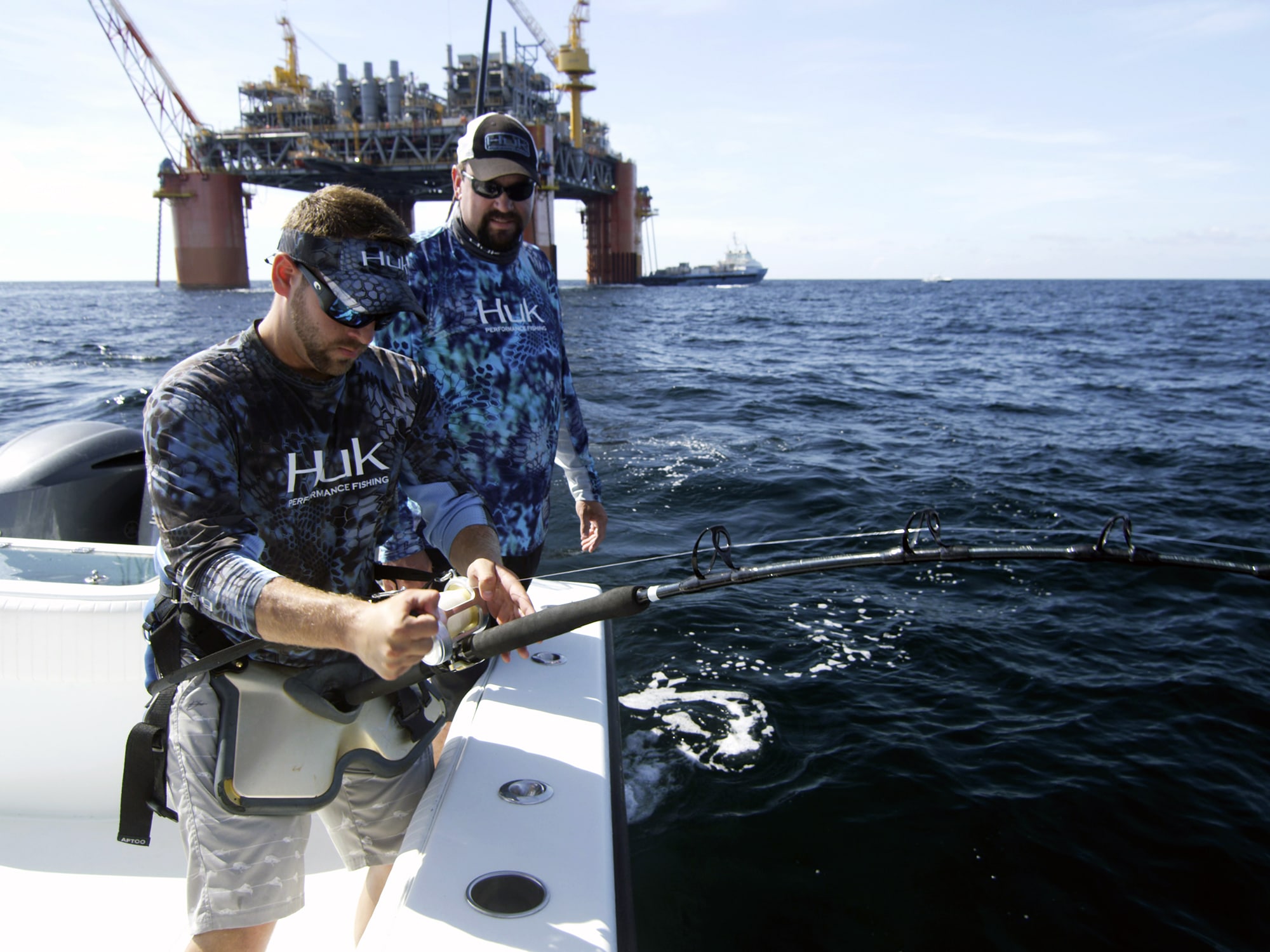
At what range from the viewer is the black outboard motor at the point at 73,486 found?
354cm

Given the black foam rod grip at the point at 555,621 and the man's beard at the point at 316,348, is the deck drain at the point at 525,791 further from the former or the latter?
the man's beard at the point at 316,348

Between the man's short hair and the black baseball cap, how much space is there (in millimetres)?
934

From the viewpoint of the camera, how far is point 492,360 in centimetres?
259

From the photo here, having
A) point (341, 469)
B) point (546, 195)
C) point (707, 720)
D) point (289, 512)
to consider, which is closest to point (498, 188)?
point (341, 469)

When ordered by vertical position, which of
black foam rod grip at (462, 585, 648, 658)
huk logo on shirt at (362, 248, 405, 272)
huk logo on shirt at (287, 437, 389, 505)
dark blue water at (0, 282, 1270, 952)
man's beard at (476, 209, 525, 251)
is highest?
man's beard at (476, 209, 525, 251)

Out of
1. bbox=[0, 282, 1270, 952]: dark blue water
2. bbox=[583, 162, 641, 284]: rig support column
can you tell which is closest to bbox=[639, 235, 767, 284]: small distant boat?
bbox=[583, 162, 641, 284]: rig support column

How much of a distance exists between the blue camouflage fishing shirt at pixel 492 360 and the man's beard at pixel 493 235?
0.03m

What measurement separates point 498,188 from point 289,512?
132 centimetres

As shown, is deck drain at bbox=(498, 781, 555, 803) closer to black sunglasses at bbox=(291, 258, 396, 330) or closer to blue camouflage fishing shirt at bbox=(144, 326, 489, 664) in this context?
blue camouflage fishing shirt at bbox=(144, 326, 489, 664)

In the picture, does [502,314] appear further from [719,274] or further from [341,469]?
[719,274]

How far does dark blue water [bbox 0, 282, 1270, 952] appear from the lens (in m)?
2.96

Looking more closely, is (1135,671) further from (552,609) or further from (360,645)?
(360,645)

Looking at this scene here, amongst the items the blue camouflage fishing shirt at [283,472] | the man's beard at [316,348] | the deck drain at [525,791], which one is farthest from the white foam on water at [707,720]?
the man's beard at [316,348]

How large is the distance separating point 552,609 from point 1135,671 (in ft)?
14.1
